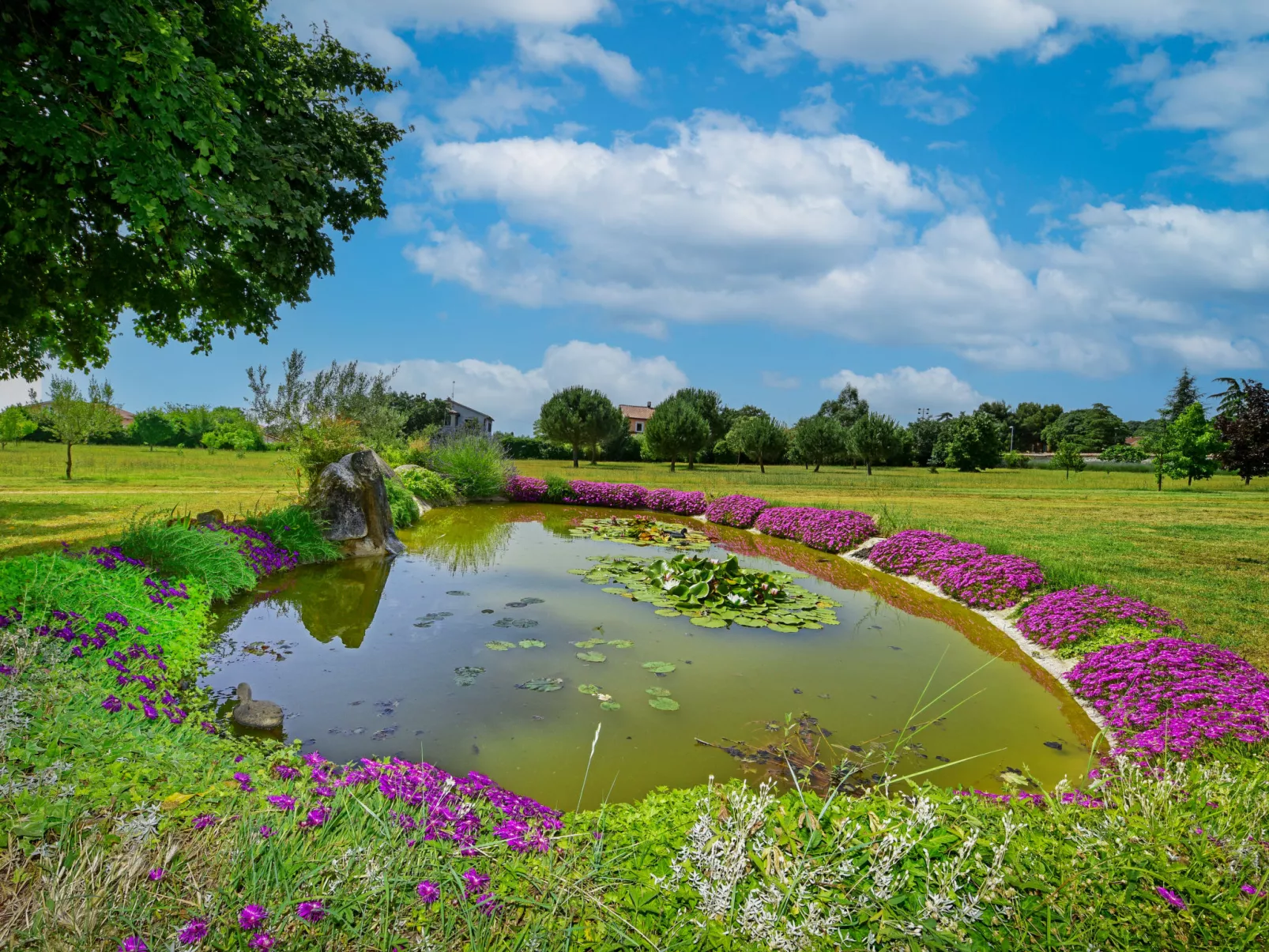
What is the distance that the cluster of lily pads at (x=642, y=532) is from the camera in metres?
13.3

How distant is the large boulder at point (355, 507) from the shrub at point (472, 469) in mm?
7951

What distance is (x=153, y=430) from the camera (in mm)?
49125

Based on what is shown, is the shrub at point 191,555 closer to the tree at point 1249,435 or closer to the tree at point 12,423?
the tree at point 12,423

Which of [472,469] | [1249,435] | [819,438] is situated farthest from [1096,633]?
[819,438]

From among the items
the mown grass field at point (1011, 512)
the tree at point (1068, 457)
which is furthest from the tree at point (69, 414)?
the tree at point (1068, 457)

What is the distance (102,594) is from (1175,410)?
102327mm

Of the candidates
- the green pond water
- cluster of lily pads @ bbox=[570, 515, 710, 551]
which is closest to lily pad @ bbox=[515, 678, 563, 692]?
the green pond water

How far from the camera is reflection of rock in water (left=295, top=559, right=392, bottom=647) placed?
703 cm

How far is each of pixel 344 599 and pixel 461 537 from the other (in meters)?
5.01

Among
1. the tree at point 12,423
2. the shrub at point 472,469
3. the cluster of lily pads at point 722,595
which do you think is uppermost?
the tree at point 12,423

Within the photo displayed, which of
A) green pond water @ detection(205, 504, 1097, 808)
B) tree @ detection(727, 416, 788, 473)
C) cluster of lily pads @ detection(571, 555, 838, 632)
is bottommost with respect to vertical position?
green pond water @ detection(205, 504, 1097, 808)

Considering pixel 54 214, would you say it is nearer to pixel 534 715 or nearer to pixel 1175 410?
pixel 534 715

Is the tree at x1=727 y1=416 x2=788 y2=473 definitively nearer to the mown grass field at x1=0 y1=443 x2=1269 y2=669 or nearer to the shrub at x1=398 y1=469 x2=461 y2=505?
the mown grass field at x1=0 y1=443 x2=1269 y2=669

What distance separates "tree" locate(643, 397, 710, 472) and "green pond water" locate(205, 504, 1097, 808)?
114 feet
